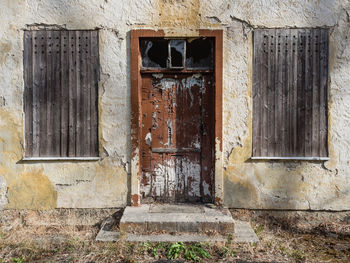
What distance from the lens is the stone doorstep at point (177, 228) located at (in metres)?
3.80

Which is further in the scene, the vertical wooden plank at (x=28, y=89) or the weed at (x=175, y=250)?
the vertical wooden plank at (x=28, y=89)

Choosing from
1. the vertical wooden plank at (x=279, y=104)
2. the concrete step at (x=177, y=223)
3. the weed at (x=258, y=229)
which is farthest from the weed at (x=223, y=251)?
the vertical wooden plank at (x=279, y=104)

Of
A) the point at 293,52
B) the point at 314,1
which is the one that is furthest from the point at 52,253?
the point at 314,1

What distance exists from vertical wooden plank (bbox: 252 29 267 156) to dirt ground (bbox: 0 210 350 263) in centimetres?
104

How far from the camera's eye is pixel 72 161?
4.46 metres

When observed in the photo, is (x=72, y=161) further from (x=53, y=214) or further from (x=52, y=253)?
(x=52, y=253)

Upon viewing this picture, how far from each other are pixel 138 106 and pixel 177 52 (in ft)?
3.31

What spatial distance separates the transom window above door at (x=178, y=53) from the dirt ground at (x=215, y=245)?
2.31m

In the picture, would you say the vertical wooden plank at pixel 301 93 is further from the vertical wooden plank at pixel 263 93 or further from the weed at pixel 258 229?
the weed at pixel 258 229

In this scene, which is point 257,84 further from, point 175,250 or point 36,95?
point 36,95

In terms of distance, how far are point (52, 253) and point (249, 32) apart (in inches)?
156

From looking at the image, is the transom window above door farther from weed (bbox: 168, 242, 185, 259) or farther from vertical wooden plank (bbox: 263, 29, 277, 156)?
weed (bbox: 168, 242, 185, 259)

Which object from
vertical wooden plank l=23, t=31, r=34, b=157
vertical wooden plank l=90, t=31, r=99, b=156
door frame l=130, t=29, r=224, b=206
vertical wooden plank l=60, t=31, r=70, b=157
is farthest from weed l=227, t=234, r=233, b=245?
vertical wooden plank l=23, t=31, r=34, b=157

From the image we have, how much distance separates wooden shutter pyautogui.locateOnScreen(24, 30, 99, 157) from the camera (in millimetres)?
Result: 4430
